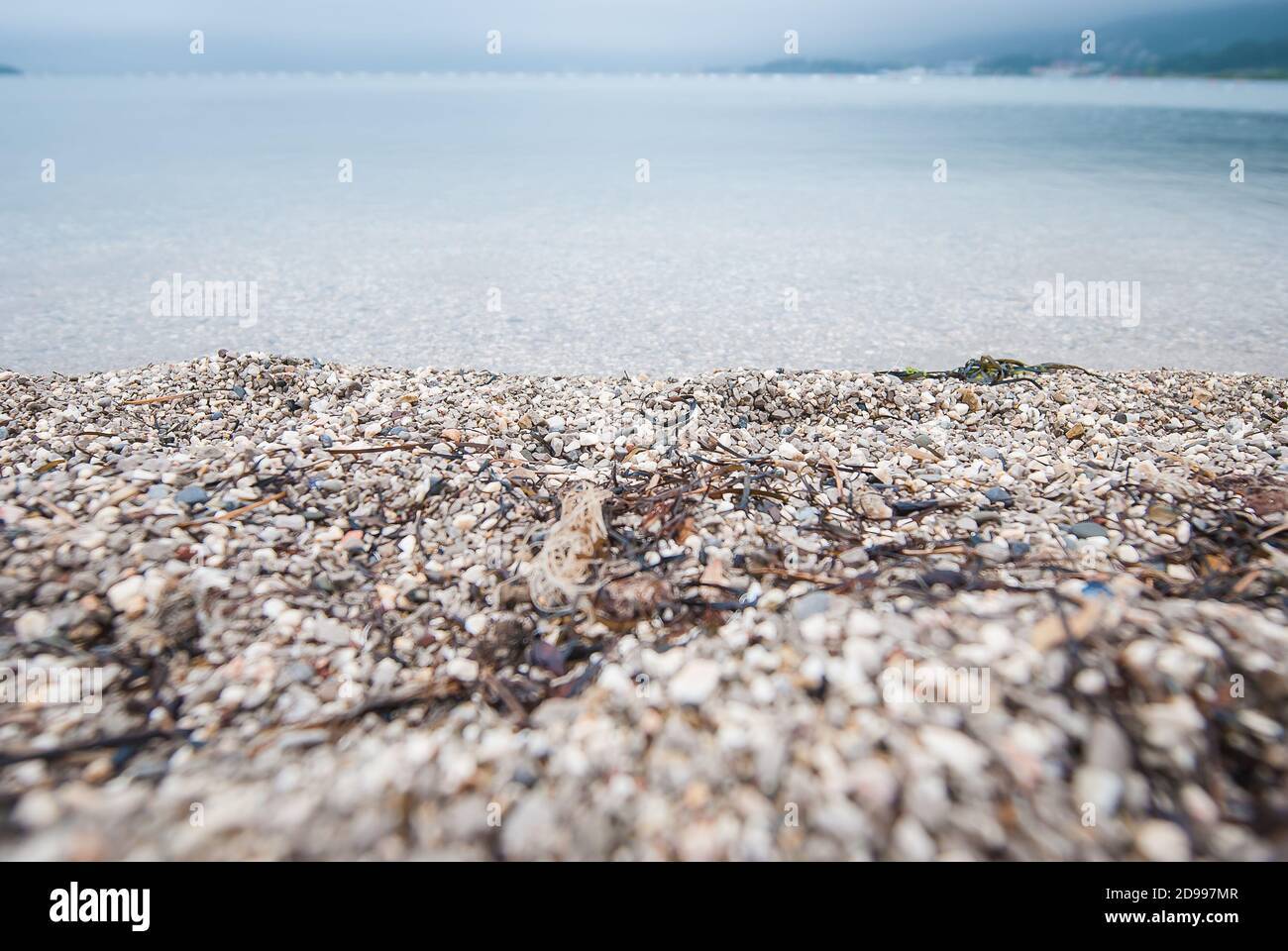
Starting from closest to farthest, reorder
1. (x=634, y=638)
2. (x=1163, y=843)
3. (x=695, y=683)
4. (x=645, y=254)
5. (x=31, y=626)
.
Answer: (x=1163, y=843), (x=695, y=683), (x=31, y=626), (x=634, y=638), (x=645, y=254)

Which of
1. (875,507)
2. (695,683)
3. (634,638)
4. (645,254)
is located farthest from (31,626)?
(645,254)

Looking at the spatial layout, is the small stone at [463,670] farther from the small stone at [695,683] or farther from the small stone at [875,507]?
the small stone at [875,507]

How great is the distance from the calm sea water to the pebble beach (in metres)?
3.16

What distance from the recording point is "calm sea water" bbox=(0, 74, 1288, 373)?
757 centimetres

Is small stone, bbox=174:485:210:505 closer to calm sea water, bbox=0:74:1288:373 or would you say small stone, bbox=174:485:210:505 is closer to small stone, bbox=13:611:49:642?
small stone, bbox=13:611:49:642

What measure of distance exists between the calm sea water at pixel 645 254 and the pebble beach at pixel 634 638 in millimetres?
3161

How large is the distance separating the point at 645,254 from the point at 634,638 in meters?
9.15

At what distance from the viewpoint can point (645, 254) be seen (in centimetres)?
1107

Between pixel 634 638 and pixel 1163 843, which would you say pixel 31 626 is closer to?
pixel 634 638

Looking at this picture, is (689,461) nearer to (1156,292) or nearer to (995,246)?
(1156,292)

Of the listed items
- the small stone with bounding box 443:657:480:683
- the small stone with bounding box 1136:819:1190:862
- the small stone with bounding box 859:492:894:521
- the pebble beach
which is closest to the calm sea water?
the pebble beach

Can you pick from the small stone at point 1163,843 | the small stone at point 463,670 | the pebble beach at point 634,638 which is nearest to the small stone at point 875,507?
the pebble beach at point 634,638

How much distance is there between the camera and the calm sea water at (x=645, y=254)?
757 centimetres
